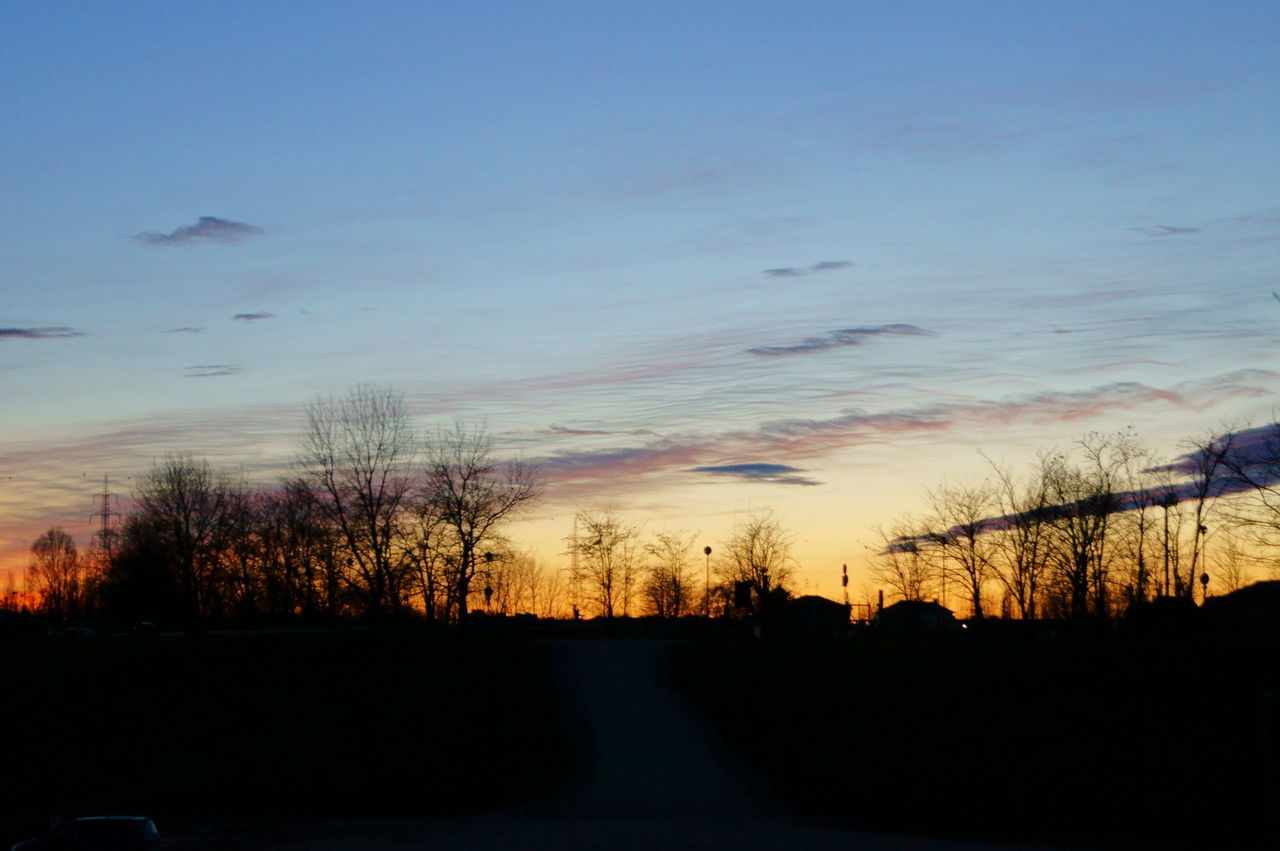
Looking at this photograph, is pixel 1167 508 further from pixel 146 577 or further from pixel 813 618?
pixel 146 577

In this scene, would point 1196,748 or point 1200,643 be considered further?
point 1200,643

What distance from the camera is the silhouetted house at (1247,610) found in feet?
154

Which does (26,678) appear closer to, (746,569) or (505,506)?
(505,506)

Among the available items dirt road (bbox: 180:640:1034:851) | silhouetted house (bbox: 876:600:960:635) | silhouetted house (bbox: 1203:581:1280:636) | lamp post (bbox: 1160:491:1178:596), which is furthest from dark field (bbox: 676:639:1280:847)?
silhouetted house (bbox: 876:600:960:635)

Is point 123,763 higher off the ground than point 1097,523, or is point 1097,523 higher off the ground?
point 1097,523

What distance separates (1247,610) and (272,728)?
45.7 metres

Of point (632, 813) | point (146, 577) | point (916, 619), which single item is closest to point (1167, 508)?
point (916, 619)

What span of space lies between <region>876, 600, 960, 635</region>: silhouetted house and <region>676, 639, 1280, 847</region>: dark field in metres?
27.0

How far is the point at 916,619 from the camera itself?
252 ft

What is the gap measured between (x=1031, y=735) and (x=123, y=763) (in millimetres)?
21616

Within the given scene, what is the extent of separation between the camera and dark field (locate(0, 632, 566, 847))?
933 inches

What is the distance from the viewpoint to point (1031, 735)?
28234 mm

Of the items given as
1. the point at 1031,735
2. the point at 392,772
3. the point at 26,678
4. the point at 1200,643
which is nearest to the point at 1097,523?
the point at 1200,643

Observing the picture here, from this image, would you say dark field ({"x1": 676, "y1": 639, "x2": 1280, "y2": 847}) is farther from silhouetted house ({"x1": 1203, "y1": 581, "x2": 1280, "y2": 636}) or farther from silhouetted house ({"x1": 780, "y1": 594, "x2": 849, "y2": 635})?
silhouetted house ({"x1": 780, "y1": 594, "x2": 849, "y2": 635})
